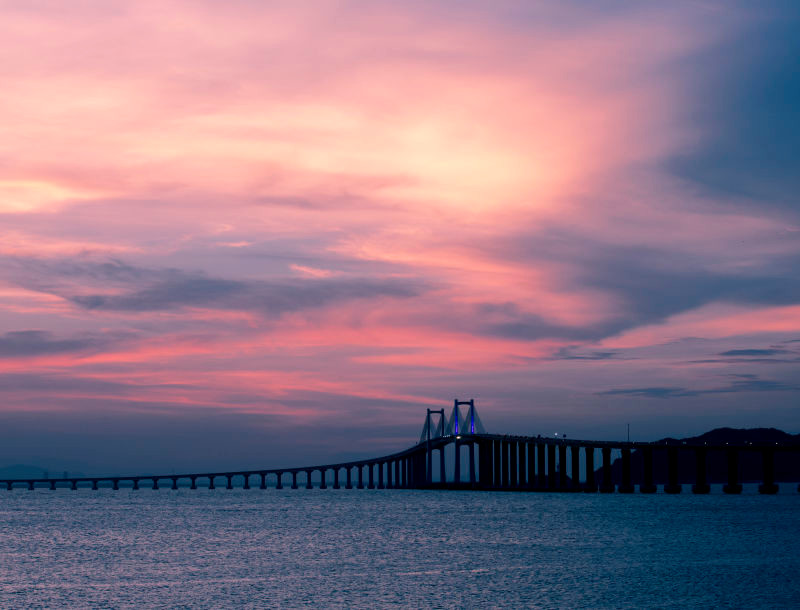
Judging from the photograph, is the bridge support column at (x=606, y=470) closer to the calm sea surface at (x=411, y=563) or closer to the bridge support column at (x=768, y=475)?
the bridge support column at (x=768, y=475)

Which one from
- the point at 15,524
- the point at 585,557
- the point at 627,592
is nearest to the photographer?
the point at 627,592

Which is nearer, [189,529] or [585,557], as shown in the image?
[585,557]

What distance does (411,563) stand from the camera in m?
59.2

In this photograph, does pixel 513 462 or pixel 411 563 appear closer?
pixel 411 563

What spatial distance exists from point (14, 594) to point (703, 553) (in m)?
41.3

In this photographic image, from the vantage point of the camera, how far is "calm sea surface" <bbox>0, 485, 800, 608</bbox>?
1770 inches

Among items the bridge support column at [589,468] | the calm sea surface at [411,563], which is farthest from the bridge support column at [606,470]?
the calm sea surface at [411,563]

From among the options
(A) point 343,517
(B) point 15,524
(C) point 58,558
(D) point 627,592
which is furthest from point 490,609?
(B) point 15,524

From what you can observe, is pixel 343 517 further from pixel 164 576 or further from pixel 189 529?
pixel 164 576

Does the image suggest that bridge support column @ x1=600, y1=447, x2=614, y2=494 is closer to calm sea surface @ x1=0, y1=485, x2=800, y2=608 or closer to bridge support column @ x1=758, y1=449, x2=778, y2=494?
bridge support column @ x1=758, y1=449, x2=778, y2=494

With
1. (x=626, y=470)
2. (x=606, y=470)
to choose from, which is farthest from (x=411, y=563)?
(x=606, y=470)

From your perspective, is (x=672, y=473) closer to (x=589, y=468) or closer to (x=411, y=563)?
(x=589, y=468)

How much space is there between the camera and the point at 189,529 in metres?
94.2

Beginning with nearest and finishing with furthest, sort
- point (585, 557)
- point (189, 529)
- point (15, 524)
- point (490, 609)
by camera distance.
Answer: point (490, 609)
point (585, 557)
point (189, 529)
point (15, 524)
